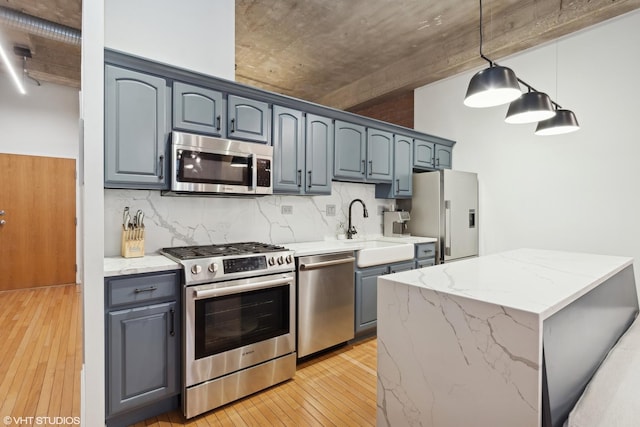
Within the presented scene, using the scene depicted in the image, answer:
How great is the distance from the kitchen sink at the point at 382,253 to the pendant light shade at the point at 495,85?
5.50 feet

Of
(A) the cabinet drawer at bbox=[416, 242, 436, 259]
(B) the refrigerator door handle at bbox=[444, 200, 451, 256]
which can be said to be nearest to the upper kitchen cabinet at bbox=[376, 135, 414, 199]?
(B) the refrigerator door handle at bbox=[444, 200, 451, 256]

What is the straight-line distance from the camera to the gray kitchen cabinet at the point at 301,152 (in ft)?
9.43

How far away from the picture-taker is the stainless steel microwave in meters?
2.28

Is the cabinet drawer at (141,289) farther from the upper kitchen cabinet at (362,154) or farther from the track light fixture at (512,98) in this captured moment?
the track light fixture at (512,98)

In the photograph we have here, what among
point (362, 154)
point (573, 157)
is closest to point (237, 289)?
point (362, 154)

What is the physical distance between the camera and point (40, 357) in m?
2.72

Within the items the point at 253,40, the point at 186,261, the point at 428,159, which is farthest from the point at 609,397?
the point at 253,40

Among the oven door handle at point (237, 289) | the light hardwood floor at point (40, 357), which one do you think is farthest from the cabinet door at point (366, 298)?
the light hardwood floor at point (40, 357)

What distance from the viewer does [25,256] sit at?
15.7 ft

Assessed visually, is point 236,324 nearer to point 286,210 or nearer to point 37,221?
point 286,210

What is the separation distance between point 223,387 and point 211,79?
7.24 feet

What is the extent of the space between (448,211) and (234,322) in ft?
9.15

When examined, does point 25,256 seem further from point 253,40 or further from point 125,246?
point 253,40

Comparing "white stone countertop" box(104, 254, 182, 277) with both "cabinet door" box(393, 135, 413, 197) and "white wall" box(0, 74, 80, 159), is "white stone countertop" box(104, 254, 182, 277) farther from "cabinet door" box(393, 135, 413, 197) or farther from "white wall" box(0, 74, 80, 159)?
"white wall" box(0, 74, 80, 159)
